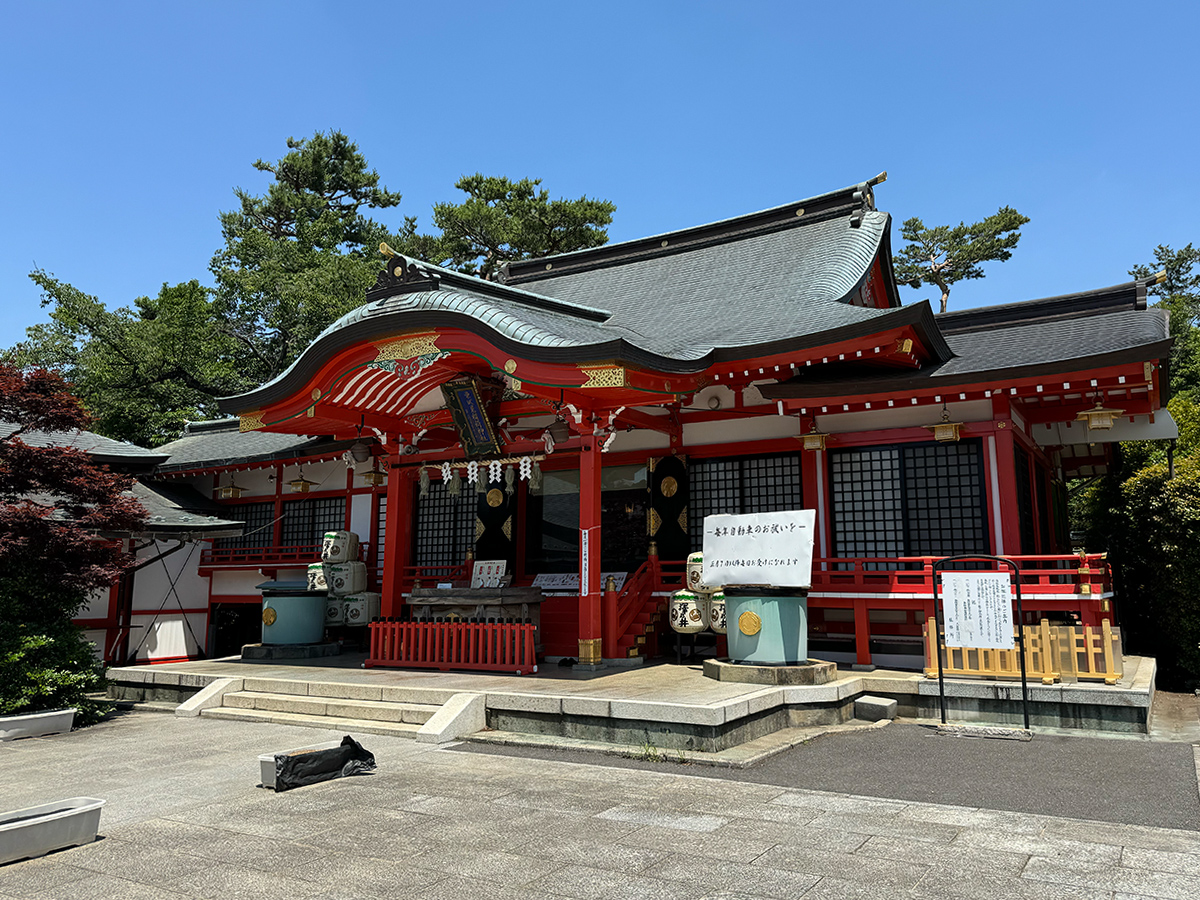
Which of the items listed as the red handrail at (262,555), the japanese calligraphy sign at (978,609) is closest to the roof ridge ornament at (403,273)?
the red handrail at (262,555)

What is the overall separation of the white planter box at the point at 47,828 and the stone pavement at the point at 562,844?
0.26ft

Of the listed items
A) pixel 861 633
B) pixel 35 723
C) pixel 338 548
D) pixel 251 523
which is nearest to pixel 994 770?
pixel 861 633

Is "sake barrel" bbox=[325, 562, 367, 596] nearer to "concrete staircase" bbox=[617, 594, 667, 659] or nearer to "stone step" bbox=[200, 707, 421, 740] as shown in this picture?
"stone step" bbox=[200, 707, 421, 740]

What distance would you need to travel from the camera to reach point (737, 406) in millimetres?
13258

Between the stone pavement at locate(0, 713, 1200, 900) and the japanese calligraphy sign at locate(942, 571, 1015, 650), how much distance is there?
260 cm

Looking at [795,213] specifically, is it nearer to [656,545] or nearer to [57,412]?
[656,545]

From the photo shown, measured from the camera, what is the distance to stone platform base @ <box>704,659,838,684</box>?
32.2 feet

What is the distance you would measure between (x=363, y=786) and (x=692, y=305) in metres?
11.6

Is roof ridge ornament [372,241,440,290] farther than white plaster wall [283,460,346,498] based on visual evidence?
No

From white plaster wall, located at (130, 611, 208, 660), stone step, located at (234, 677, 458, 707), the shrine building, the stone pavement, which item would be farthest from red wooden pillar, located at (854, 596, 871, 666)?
white plaster wall, located at (130, 611, 208, 660)

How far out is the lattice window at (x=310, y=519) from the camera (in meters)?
18.6

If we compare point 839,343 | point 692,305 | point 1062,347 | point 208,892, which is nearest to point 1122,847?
point 208,892

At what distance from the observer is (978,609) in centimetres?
930

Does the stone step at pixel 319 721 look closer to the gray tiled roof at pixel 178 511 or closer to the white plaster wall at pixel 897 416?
the gray tiled roof at pixel 178 511
